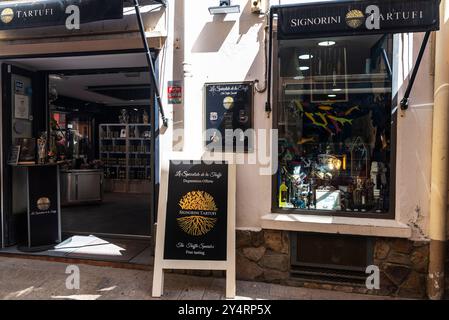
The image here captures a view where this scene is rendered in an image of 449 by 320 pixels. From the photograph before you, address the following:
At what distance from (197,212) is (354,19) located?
7.94ft

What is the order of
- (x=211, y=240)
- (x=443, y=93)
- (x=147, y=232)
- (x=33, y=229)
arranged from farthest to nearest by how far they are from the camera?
(x=147, y=232)
(x=33, y=229)
(x=211, y=240)
(x=443, y=93)

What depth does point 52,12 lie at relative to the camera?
3.50m

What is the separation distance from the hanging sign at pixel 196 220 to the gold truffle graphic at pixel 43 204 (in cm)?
208

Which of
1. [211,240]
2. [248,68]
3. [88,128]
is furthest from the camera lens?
[88,128]

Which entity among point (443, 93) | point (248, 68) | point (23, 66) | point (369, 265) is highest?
point (23, 66)

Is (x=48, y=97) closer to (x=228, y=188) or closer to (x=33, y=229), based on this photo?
(x=33, y=229)

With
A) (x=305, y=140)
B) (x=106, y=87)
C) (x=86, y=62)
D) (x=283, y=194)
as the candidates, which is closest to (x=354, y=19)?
(x=305, y=140)

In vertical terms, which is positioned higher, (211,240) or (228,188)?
(228,188)

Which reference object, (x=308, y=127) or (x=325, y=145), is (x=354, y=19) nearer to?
(x=308, y=127)

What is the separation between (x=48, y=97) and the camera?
5066mm

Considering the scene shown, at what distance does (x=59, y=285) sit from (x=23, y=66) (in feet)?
10.5

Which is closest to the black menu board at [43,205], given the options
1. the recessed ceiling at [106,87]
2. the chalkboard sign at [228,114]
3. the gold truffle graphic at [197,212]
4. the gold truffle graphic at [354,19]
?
the recessed ceiling at [106,87]

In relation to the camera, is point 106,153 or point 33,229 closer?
point 33,229
